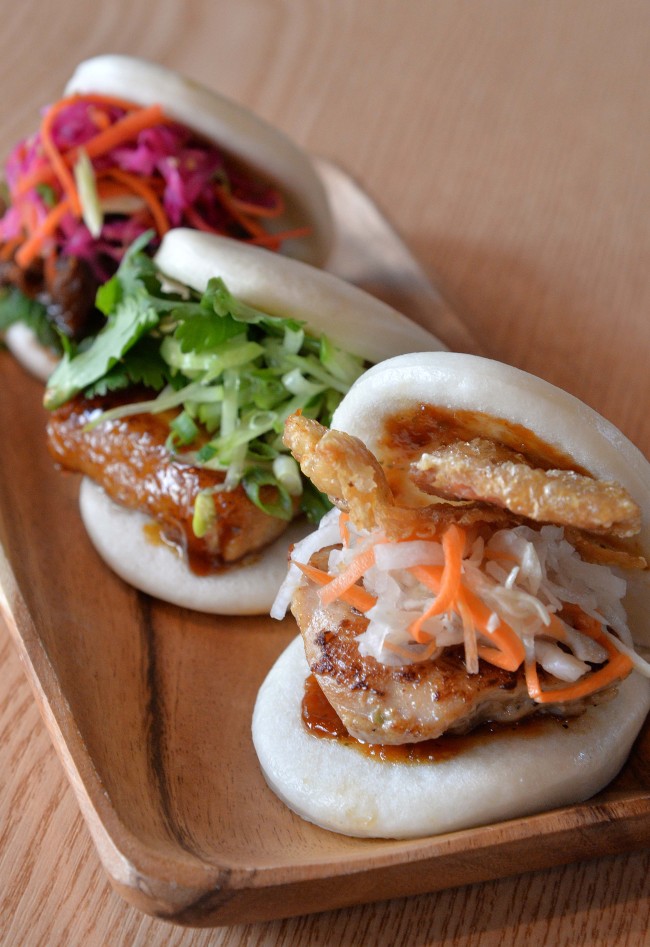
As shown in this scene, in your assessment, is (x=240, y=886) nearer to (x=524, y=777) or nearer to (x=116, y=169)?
(x=524, y=777)

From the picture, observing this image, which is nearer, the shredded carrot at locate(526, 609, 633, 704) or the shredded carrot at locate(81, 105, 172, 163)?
the shredded carrot at locate(526, 609, 633, 704)

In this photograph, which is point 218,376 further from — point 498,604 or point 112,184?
point 498,604

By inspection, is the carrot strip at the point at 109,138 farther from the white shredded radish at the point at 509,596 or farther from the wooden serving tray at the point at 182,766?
the white shredded radish at the point at 509,596

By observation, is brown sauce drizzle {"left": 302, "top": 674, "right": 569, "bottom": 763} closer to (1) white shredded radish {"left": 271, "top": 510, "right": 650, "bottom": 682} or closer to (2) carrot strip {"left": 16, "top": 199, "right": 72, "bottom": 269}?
(1) white shredded radish {"left": 271, "top": 510, "right": 650, "bottom": 682}

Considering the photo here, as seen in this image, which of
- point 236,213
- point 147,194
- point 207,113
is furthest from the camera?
point 236,213

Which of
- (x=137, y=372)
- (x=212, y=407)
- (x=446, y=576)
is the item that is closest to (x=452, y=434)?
(x=446, y=576)

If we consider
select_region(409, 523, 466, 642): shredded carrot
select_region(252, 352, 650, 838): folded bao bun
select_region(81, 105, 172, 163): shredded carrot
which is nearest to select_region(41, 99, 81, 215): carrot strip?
select_region(81, 105, 172, 163): shredded carrot
